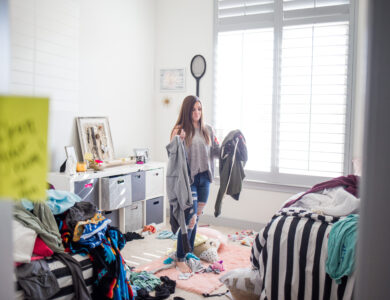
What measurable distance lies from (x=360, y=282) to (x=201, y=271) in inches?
112

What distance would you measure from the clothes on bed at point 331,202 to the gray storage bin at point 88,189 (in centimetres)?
192

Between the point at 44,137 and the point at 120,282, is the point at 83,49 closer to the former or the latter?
the point at 120,282

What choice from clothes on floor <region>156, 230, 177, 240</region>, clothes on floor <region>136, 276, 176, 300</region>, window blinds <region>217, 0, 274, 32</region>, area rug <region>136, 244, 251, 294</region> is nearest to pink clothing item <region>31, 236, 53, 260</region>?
clothes on floor <region>136, 276, 176, 300</region>

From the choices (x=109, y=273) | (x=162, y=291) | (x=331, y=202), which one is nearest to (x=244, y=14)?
(x=331, y=202)

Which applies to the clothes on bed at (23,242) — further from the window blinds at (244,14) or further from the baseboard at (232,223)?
the window blinds at (244,14)

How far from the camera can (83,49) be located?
13.4 feet

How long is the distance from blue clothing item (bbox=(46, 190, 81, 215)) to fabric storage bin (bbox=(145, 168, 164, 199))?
168cm

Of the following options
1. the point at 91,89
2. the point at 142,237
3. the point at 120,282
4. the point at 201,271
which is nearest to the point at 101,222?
the point at 120,282

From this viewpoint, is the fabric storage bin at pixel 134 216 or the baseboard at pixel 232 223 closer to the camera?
the fabric storage bin at pixel 134 216

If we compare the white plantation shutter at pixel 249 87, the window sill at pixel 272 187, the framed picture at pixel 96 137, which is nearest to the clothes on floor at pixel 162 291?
the framed picture at pixel 96 137

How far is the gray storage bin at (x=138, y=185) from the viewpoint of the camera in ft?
13.5

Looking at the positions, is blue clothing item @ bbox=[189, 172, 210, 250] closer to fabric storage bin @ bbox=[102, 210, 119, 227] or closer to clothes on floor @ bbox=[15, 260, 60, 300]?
fabric storage bin @ bbox=[102, 210, 119, 227]

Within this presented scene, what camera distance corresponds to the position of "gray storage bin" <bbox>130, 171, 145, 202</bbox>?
4.10 meters

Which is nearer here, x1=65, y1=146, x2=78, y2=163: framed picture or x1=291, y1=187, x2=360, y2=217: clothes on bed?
x1=291, y1=187, x2=360, y2=217: clothes on bed
